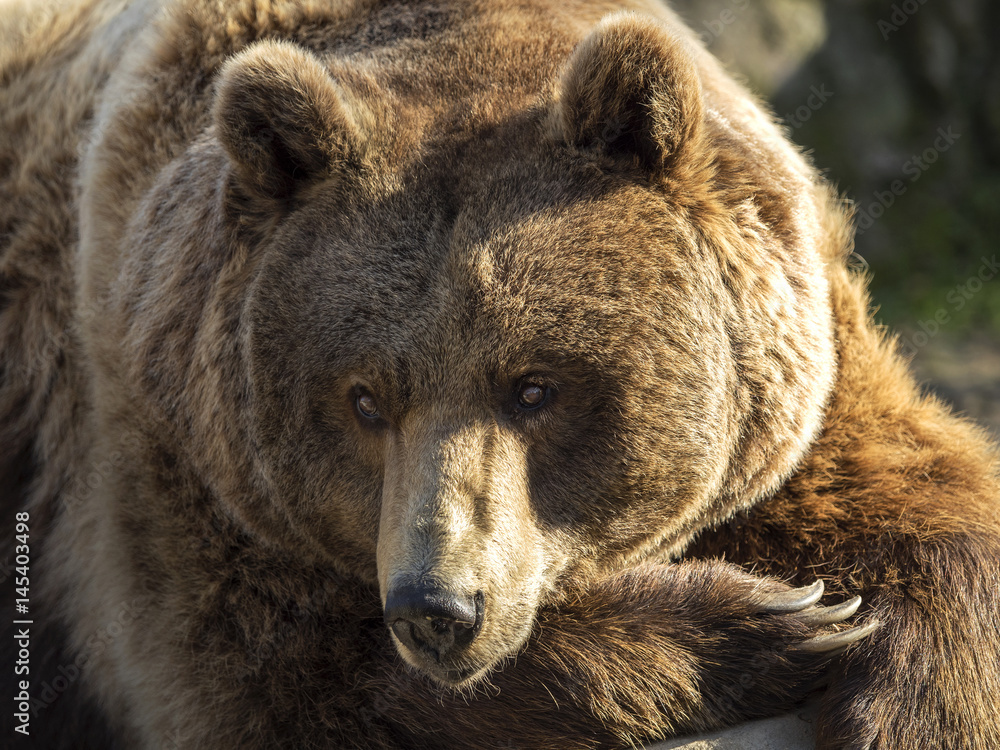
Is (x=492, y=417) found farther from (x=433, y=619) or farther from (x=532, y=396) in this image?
(x=433, y=619)

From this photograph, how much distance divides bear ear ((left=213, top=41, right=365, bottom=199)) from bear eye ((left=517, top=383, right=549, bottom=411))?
901mm

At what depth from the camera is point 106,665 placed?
4.00 metres

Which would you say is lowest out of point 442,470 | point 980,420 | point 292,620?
point 980,420

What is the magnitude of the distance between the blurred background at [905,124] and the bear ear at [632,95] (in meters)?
7.10

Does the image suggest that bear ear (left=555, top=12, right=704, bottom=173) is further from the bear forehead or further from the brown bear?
the bear forehead

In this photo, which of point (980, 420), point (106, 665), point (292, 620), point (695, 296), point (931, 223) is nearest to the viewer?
point (695, 296)

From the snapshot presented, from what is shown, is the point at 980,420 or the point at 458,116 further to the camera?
the point at 980,420

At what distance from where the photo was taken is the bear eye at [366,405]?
3.09 m

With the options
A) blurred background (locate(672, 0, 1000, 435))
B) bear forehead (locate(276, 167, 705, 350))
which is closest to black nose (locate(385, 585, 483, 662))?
bear forehead (locate(276, 167, 705, 350))

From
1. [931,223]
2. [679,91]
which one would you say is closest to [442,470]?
[679,91]

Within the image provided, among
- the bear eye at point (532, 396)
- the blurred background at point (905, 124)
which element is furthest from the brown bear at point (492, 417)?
the blurred background at point (905, 124)

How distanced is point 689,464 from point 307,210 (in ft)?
4.74

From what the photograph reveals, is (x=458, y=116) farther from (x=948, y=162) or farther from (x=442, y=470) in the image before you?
(x=948, y=162)

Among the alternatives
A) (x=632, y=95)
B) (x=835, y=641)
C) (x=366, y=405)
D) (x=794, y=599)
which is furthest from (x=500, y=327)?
(x=835, y=641)
